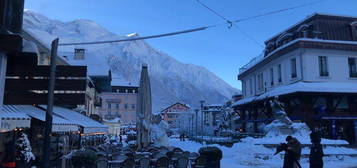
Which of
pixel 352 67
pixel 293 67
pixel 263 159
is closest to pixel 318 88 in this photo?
pixel 293 67

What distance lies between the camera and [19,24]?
5.05m

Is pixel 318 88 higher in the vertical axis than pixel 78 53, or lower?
lower

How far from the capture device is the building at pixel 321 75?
80.9 feet

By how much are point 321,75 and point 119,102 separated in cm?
7226

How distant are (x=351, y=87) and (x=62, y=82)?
1016 inches

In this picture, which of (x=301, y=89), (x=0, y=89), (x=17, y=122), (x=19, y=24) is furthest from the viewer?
(x=301, y=89)

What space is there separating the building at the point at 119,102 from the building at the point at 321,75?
6626 centimetres

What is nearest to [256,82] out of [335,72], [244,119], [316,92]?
[244,119]

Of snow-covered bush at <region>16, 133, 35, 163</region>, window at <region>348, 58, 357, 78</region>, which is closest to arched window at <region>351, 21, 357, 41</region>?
window at <region>348, 58, 357, 78</region>

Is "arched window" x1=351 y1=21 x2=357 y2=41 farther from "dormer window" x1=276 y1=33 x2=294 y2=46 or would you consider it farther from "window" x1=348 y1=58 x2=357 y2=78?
"dormer window" x1=276 y1=33 x2=294 y2=46

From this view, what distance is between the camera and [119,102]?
91.9 m

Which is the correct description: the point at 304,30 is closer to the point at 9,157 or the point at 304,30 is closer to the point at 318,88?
the point at 318,88

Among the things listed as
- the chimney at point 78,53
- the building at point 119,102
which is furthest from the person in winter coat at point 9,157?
the building at point 119,102

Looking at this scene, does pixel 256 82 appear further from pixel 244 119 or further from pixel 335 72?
pixel 335 72
